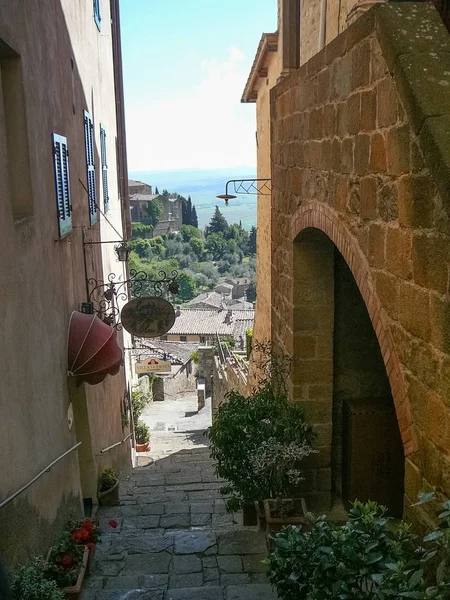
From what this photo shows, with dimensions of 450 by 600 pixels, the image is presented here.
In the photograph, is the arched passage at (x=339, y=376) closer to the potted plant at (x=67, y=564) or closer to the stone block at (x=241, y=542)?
the stone block at (x=241, y=542)

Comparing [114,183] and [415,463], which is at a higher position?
[114,183]

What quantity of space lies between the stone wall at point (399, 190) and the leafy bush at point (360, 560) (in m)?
0.31

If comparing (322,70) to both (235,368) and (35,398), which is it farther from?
A: (235,368)

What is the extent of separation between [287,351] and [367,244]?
2.64m

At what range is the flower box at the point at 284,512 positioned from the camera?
18.0ft

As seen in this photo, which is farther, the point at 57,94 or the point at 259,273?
the point at 259,273

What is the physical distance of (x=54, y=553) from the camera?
4926mm

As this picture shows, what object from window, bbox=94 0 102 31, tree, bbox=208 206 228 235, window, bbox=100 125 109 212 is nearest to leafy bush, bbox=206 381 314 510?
window, bbox=100 125 109 212

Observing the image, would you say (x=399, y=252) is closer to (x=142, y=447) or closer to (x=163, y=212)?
(x=142, y=447)

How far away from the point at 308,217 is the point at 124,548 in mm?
3674

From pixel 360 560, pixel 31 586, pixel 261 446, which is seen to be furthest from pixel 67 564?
pixel 360 560

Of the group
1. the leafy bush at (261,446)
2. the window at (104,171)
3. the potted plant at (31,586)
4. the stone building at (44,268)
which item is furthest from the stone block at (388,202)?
the window at (104,171)

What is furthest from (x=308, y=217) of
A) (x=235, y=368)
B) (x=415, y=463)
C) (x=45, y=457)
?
(x=235, y=368)

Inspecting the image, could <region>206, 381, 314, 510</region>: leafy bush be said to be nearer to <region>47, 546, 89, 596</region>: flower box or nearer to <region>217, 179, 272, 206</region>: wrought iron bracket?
<region>47, 546, 89, 596</region>: flower box
